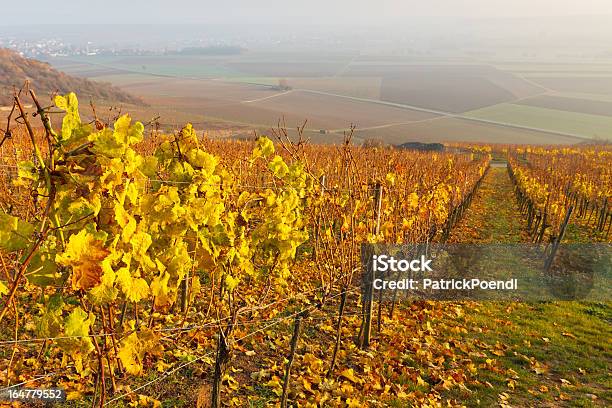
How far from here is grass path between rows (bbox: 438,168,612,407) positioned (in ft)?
16.3

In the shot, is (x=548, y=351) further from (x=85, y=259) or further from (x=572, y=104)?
(x=572, y=104)

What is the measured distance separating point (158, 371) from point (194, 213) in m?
2.27

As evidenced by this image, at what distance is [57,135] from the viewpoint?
202 centimetres

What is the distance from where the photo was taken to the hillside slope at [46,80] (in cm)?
6562

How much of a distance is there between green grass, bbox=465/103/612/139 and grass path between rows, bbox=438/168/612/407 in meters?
79.7

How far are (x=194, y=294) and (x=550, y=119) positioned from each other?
327 feet

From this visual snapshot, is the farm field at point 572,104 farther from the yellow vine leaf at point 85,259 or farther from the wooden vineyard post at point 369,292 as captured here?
the yellow vine leaf at point 85,259

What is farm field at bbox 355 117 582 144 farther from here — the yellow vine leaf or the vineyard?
the yellow vine leaf

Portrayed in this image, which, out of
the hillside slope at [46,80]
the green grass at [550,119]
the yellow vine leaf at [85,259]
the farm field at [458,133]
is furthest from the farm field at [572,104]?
the yellow vine leaf at [85,259]

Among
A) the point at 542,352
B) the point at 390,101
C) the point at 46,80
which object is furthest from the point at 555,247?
the point at 390,101

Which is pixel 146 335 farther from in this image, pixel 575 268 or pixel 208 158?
pixel 575 268

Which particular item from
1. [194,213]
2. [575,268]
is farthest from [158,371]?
[575,268]

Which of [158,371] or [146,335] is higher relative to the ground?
[146,335]

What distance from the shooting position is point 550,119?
285ft
